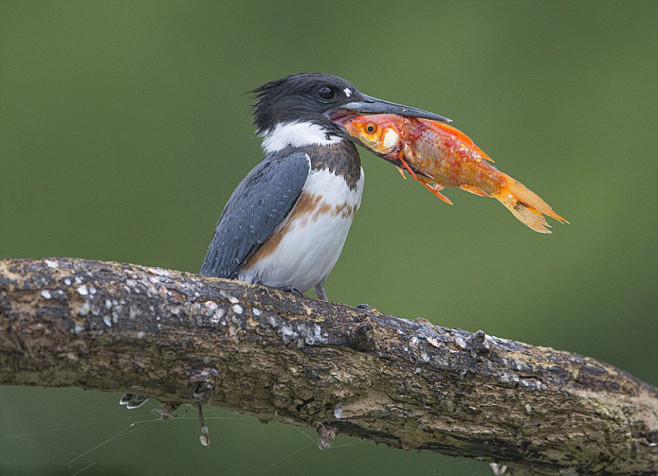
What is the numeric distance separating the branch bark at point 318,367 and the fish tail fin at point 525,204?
14.7 inches

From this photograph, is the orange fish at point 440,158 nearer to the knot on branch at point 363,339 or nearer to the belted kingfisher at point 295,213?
the belted kingfisher at point 295,213

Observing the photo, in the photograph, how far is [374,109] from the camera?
117 inches

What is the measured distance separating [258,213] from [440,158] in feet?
2.04

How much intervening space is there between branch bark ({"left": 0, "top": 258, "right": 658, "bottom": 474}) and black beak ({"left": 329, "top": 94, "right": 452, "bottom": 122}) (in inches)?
31.7

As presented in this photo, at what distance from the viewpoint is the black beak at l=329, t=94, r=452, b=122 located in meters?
2.87

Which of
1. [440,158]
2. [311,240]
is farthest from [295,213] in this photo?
[440,158]

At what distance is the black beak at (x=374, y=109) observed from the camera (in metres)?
2.87

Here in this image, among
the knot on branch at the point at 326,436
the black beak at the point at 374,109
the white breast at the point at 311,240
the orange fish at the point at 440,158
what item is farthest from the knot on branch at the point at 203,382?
the black beak at the point at 374,109

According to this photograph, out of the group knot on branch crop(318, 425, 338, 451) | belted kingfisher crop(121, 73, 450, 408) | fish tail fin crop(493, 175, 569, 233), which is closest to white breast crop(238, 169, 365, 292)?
belted kingfisher crop(121, 73, 450, 408)

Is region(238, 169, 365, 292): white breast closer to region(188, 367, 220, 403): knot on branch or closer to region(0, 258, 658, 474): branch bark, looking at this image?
region(0, 258, 658, 474): branch bark

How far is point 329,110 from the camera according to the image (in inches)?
120

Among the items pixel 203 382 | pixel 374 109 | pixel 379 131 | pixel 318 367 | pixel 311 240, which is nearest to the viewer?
pixel 203 382

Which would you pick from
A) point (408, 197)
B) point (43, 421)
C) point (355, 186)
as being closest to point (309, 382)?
point (355, 186)

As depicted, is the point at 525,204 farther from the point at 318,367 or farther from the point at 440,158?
the point at 318,367
